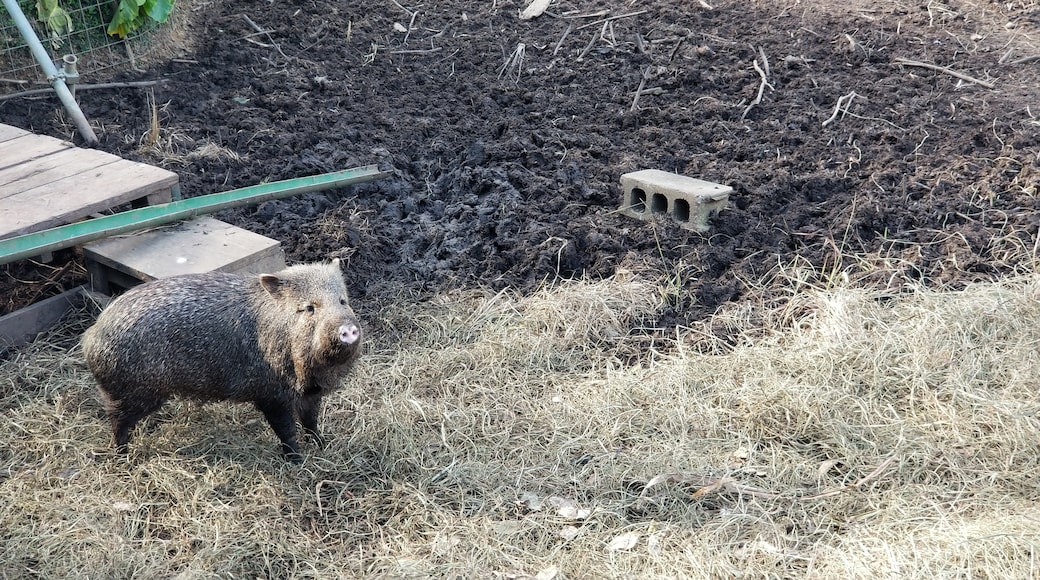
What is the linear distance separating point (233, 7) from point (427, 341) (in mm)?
5053

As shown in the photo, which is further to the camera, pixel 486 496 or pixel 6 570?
pixel 486 496

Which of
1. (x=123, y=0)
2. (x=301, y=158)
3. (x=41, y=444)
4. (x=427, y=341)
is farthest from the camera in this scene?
(x=123, y=0)

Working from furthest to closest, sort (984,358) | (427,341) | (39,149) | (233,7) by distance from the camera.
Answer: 1. (233,7)
2. (39,149)
3. (427,341)
4. (984,358)

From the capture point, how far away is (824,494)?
358 cm

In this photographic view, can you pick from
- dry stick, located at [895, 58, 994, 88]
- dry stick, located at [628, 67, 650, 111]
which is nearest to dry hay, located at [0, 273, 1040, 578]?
dry stick, located at [628, 67, 650, 111]

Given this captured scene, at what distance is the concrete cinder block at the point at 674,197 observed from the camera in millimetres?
5215

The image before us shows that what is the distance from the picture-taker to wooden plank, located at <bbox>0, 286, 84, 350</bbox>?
14.8ft

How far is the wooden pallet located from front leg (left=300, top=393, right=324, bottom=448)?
1.68 meters

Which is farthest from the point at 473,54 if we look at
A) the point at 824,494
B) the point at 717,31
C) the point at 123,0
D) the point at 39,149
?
the point at 824,494

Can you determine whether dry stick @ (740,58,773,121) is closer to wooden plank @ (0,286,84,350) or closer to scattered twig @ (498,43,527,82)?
scattered twig @ (498,43,527,82)

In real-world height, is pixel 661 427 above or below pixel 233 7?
below

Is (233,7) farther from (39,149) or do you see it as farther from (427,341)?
(427,341)

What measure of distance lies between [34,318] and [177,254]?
0.83 m

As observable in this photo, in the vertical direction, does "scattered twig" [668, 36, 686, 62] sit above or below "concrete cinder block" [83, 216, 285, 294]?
above
